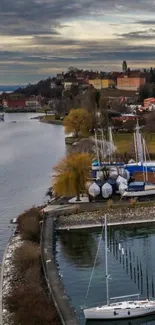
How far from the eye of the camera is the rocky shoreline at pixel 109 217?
1989 cm

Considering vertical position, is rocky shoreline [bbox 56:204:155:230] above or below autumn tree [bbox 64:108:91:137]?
below

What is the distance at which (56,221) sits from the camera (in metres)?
20.1

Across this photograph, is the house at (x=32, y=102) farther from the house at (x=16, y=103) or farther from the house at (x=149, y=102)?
the house at (x=149, y=102)

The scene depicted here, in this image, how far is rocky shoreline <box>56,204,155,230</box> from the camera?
19.9 m

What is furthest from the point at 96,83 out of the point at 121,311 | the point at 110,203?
the point at 121,311

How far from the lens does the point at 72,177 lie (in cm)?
2228

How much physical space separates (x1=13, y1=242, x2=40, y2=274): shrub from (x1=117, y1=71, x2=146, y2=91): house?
283 ft

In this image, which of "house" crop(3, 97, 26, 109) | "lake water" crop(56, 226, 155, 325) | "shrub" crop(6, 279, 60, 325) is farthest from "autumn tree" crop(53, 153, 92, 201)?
"house" crop(3, 97, 26, 109)

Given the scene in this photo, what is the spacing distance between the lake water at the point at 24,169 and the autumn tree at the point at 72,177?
1731 millimetres

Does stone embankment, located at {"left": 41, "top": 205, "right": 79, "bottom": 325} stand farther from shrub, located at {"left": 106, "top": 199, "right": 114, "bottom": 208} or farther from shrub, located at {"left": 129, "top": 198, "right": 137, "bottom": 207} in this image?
shrub, located at {"left": 129, "top": 198, "right": 137, "bottom": 207}

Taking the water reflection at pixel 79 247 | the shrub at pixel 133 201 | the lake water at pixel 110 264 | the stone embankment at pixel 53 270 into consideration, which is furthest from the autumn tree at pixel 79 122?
the water reflection at pixel 79 247

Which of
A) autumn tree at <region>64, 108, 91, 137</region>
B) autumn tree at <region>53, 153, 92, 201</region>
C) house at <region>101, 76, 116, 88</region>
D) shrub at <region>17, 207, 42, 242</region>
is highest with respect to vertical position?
house at <region>101, 76, 116, 88</region>

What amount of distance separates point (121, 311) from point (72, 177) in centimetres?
1017

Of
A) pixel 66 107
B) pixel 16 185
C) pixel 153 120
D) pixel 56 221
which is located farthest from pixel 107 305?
pixel 66 107
